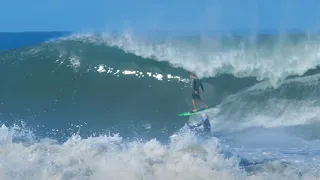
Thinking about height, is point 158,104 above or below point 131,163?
above

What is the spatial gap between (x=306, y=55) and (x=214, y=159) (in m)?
7.99

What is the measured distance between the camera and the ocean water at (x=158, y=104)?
727cm

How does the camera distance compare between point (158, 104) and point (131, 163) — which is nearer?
point (131, 163)

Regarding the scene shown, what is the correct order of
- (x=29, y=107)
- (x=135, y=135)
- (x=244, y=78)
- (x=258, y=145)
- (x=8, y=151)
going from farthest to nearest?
(x=244, y=78)
(x=29, y=107)
(x=135, y=135)
(x=258, y=145)
(x=8, y=151)

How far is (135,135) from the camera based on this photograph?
10.4 metres

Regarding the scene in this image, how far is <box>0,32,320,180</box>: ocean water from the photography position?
727cm

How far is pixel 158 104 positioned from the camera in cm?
1209

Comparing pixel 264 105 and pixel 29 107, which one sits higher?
pixel 29 107

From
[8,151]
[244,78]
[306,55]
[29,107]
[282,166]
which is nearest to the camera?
[282,166]

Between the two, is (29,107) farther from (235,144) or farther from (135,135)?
(235,144)

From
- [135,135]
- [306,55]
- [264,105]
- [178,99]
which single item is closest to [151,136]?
[135,135]

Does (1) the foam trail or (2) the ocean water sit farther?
(2) the ocean water

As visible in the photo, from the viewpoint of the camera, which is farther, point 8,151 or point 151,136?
point 151,136

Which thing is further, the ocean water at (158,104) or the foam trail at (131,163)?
the ocean water at (158,104)
